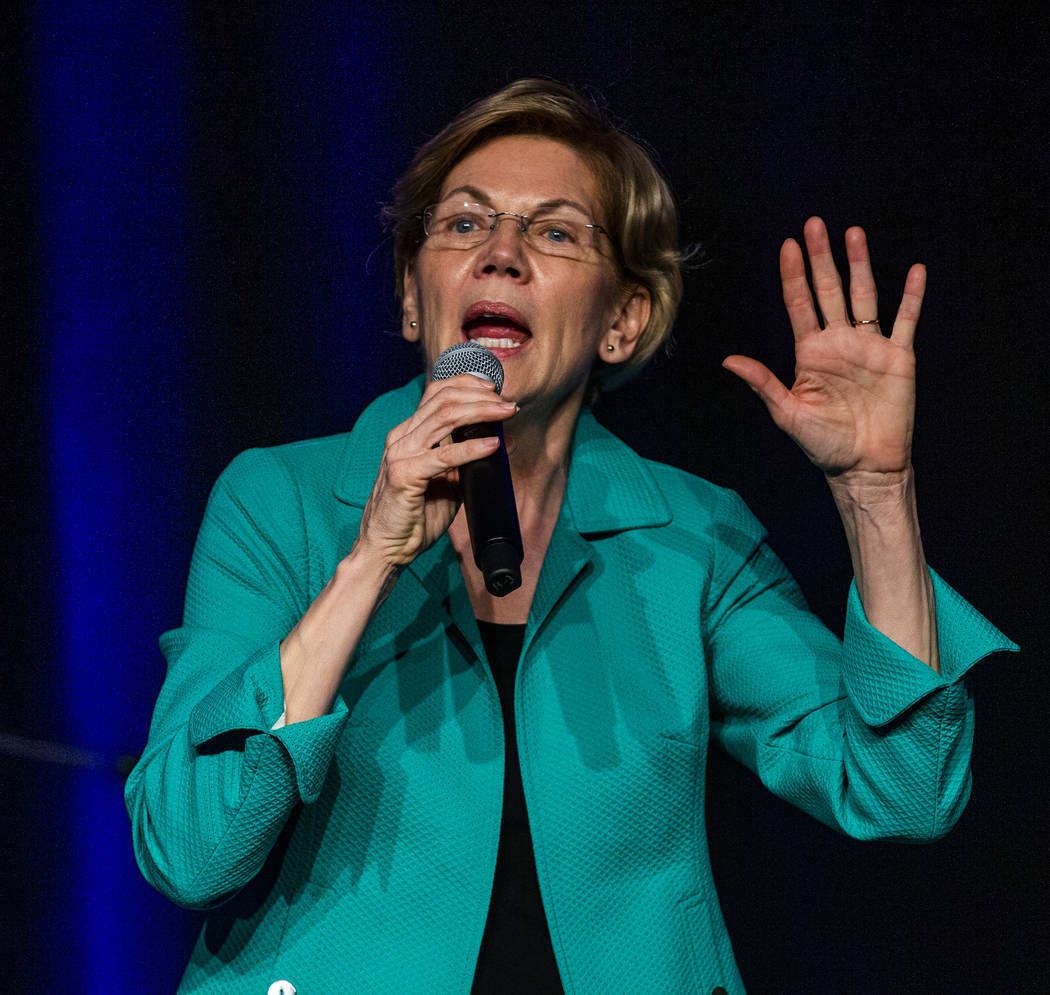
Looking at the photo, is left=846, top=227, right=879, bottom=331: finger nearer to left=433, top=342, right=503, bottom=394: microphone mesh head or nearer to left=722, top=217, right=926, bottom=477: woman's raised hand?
left=722, top=217, right=926, bottom=477: woman's raised hand

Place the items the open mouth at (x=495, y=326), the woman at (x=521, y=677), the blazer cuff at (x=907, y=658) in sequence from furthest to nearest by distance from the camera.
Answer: the open mouth at (x=495, y=326), the blazer cuff at (x=907, y=658), the woman at (x=521, y=677)

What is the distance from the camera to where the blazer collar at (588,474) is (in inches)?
67.4

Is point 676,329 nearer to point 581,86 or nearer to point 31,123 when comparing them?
point 581,86

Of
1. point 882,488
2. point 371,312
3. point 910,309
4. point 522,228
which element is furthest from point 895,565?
point 371,312

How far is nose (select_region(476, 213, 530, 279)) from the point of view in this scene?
1.71 metres

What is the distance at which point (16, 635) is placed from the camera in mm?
2035

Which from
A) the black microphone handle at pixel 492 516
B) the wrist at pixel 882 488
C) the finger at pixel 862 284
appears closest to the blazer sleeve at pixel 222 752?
the black microphone handle at pixel 492 516

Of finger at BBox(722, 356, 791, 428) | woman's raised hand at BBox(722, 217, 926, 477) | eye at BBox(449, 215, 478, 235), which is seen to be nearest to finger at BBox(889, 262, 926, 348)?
woman's raised hand at BBox(722, 217, 926, 477)

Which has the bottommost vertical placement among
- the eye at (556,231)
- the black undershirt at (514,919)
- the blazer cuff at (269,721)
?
the black undershirt at (514,919)

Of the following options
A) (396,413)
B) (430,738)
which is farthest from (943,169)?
(430,738)

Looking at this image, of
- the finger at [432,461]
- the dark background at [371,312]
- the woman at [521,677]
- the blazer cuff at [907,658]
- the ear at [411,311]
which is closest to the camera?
the finger at [432,461]

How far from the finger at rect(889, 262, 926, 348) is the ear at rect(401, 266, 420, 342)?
2.36 feet

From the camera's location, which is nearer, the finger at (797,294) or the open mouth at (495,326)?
the finger at (797,294)

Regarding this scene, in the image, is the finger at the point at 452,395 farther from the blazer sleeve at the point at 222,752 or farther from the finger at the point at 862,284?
the finger at the point at 862,284
